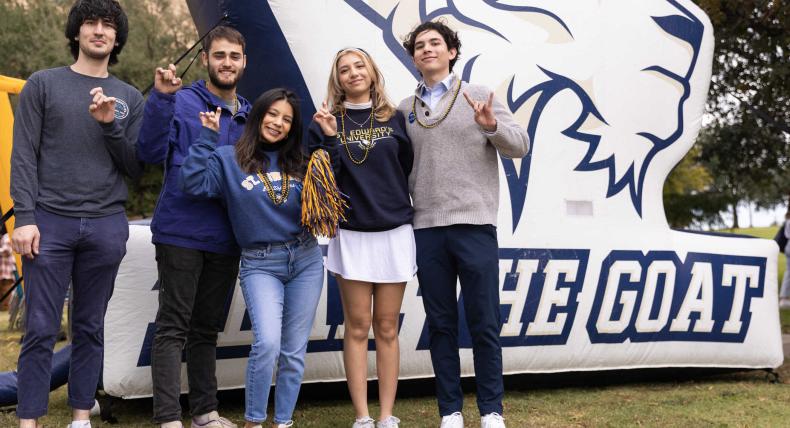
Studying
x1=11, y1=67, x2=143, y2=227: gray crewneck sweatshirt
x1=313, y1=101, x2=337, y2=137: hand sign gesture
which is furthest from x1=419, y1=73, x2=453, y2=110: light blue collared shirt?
x1=11, y1=67, x2=143, y2=227: gray crewneck sweatshirt

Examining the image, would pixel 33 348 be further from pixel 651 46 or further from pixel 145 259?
pixel 651 46

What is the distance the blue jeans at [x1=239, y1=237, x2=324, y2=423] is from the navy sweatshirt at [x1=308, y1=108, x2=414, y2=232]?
0.73ft

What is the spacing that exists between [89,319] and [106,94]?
82 cm

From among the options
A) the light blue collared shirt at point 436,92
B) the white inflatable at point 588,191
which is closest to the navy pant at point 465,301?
the light blue collared shirt at point 436,92

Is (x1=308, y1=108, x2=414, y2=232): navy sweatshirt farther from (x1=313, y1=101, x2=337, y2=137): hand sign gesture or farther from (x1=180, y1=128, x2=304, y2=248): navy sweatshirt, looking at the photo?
(x1=180, y1=128, x2=304, y2=248): navy sweatshirt

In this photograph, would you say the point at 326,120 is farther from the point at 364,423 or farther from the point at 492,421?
the point at 492,421

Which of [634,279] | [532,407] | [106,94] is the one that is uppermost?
[106,94]

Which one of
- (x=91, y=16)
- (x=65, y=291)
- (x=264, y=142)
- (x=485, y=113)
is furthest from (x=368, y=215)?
(x=91, y=16)

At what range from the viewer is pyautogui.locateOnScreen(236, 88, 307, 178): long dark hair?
299 centimetres

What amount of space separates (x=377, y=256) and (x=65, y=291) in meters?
1.12

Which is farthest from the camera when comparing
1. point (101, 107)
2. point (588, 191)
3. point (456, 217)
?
point (588, 191)

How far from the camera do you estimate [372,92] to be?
3.17 metres

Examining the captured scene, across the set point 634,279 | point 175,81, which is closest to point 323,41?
point 175,81

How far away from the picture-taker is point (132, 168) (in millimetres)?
3047
